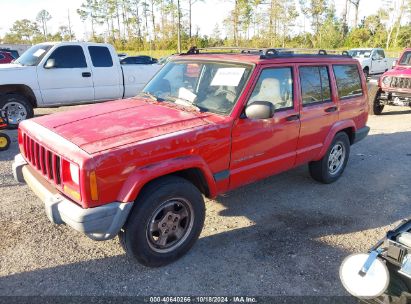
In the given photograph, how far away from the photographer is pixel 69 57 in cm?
862

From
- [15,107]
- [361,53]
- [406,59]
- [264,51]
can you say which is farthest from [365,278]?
[361,53]

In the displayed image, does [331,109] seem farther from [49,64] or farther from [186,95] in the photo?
[49,64]

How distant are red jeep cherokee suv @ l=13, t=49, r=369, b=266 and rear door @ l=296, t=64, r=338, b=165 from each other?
0.04 ft

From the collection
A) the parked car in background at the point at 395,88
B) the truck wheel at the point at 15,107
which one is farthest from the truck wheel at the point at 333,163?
the truck wheel at the point at 15,107

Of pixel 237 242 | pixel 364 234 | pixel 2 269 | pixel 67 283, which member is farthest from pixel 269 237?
pixel 2 269

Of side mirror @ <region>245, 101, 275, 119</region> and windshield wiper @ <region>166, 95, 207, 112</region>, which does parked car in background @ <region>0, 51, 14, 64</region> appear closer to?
windshield wiper @ <region>166, 95, 207, 112</region>

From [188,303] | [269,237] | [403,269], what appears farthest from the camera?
[269,237]

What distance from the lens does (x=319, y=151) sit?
4750 millimetres

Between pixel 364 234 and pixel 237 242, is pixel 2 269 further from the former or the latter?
pixel 364 234

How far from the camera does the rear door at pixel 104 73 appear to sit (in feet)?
29.6

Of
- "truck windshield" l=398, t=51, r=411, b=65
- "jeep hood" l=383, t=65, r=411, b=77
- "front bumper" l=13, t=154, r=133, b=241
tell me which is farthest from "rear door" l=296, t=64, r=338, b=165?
"truck windshield" l=398, t=51, r=411, b=65

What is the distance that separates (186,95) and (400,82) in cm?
893

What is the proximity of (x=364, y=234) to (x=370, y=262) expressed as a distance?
1.91 meters

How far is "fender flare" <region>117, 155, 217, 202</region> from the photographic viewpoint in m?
2.78
